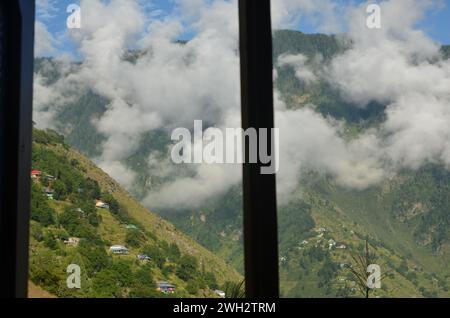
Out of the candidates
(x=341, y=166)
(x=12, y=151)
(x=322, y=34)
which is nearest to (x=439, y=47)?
(x=322, y=34)

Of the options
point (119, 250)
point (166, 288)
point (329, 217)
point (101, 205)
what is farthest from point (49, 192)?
point (329, 217)

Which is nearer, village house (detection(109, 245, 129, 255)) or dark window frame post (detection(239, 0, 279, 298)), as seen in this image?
dark window frame post (detection(239, 0, 279, 298))

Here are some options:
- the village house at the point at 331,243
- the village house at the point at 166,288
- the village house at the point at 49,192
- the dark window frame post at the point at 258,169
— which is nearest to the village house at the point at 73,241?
the village house at the point at 49,192

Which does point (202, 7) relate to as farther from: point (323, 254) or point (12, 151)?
point (323, 254)

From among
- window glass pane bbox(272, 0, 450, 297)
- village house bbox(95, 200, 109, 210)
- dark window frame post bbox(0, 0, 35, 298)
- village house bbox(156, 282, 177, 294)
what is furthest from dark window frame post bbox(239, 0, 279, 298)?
dark window frame post bbox(0, 0, 35, 298)

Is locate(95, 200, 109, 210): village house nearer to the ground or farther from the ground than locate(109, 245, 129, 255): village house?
farther from the ground

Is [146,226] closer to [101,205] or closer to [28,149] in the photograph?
[101,205]

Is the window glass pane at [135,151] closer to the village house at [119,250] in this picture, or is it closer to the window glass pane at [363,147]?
the village house at [119,250]

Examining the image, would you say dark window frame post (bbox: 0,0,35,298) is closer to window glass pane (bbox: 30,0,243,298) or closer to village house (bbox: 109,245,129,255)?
window glass pane (bbox: 30,0,243,298)
